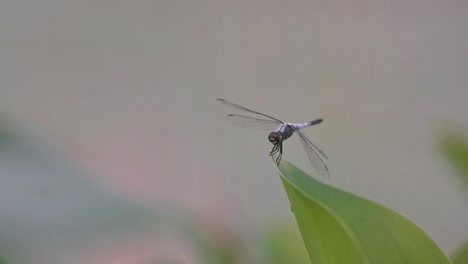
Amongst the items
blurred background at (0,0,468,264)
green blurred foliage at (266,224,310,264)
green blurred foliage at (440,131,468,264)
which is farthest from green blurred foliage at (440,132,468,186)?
green blurred foliage at (266,224,310,264)

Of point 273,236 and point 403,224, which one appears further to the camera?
point 273,236

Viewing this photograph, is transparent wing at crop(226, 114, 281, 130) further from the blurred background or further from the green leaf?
the green leaf

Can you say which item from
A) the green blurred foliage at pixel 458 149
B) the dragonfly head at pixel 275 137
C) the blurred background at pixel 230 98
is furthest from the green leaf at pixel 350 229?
the blurred background at pixel 230 98

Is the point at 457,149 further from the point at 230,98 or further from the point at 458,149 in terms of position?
the point at 230,98

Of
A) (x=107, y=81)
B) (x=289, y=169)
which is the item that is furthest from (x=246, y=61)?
(x=289, y=169)

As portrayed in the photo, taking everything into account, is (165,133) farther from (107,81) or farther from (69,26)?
(69,26)

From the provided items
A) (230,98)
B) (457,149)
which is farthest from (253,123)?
(457,149)

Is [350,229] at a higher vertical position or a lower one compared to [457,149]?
lower
